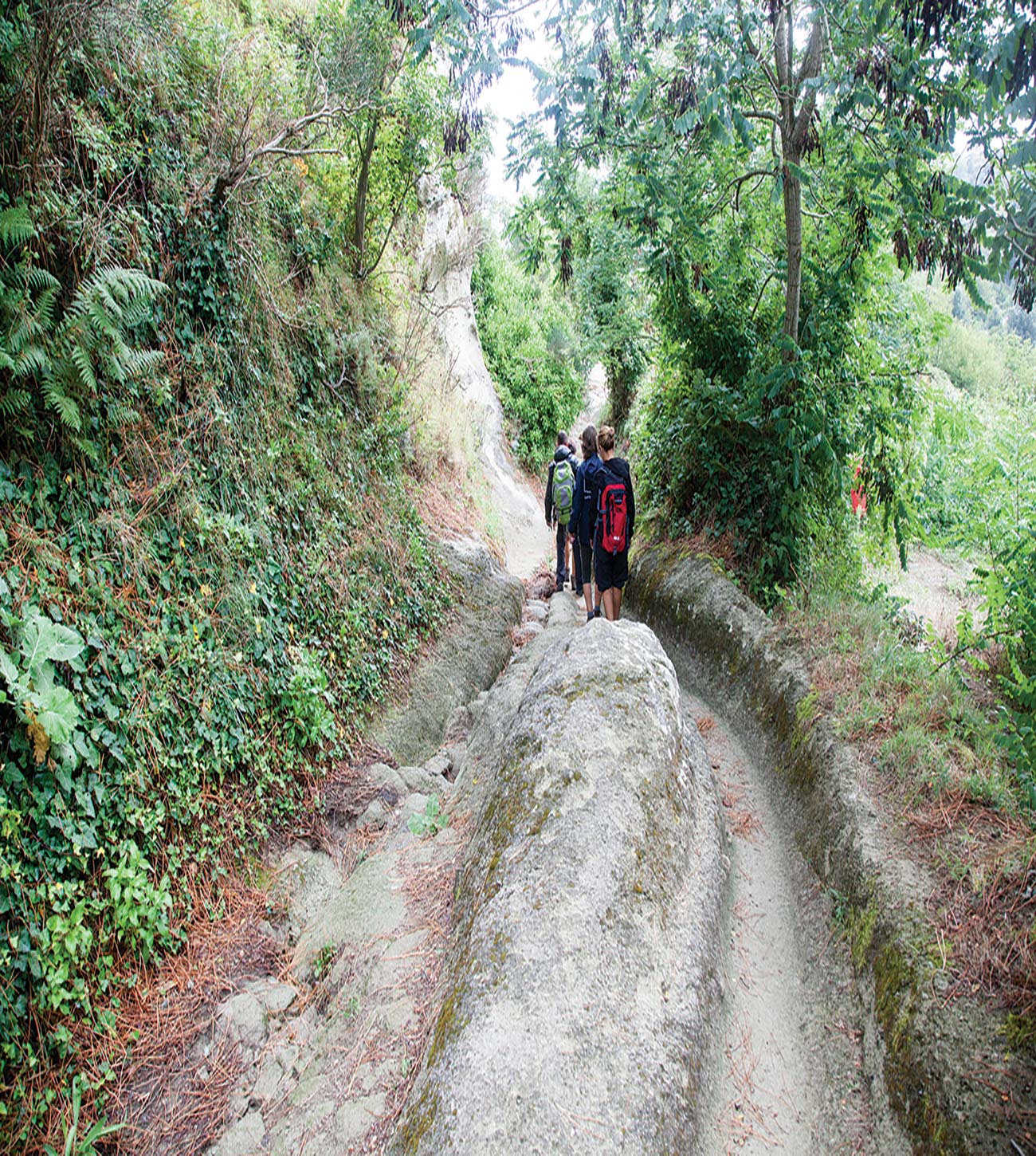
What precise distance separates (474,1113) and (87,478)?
12.4ft

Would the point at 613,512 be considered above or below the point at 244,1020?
above

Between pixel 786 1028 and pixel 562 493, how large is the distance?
774cm

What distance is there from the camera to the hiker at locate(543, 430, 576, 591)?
10.1 meters

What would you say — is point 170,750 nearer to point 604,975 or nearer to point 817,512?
point 604,975

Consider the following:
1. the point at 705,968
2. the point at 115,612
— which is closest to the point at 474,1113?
the point at 705,968

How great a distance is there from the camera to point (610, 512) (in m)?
6.88

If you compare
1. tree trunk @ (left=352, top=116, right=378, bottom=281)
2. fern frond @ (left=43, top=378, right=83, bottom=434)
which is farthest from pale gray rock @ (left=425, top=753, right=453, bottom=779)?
tree trunk @ (left=352, top=116, right=378, bottom=281)

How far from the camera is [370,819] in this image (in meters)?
4.98

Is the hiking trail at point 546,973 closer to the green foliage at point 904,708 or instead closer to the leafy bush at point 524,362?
the green foliage at point 904,708

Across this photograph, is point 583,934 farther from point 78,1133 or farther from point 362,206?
point 362,206

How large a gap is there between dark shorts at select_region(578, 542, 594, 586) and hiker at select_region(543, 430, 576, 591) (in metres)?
1.28

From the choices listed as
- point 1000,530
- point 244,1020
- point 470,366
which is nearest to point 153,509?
point 244,1020

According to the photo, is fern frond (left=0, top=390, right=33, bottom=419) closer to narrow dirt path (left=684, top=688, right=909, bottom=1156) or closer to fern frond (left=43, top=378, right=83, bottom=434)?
fern frond (left=43, top=378, right=83, bottom=434)

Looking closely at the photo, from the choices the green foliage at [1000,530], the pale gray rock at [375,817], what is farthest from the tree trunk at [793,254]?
the pale gray rock at [375,817]
